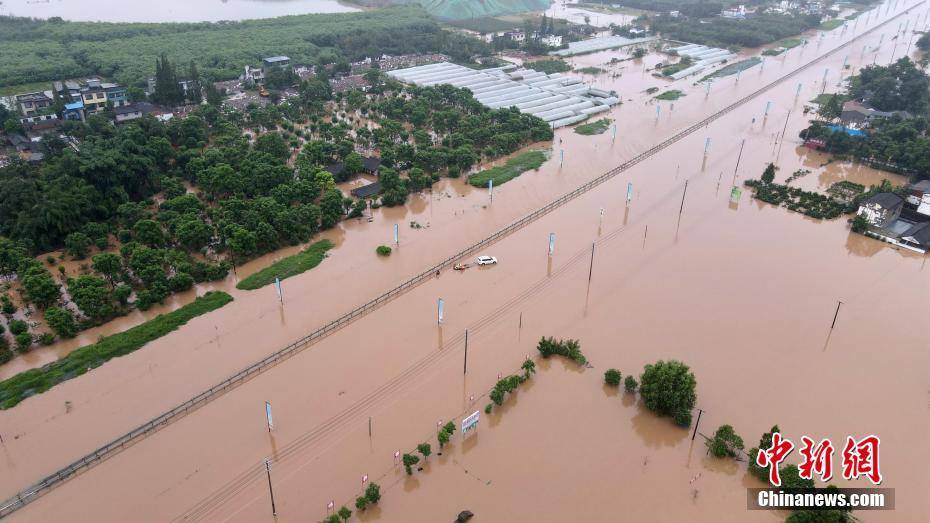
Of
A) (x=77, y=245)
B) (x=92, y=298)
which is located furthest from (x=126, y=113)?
(x=92, y=298)

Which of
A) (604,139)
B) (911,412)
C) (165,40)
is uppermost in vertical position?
(165,40)

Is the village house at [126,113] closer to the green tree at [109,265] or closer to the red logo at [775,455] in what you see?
the green tree at [109,265]

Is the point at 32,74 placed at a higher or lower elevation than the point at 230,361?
higher

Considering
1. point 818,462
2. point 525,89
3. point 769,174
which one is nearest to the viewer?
point 818,462

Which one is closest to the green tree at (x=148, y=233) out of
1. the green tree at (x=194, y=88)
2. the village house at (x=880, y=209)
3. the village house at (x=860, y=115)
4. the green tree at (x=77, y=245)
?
the green tree at (x=77, y=245)

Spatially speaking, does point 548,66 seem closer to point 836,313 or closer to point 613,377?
point 836,313

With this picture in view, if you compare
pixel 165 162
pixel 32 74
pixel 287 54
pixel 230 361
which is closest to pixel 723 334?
pixel 230 361

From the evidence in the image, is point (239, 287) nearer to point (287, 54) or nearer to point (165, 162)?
point (165, 162)
